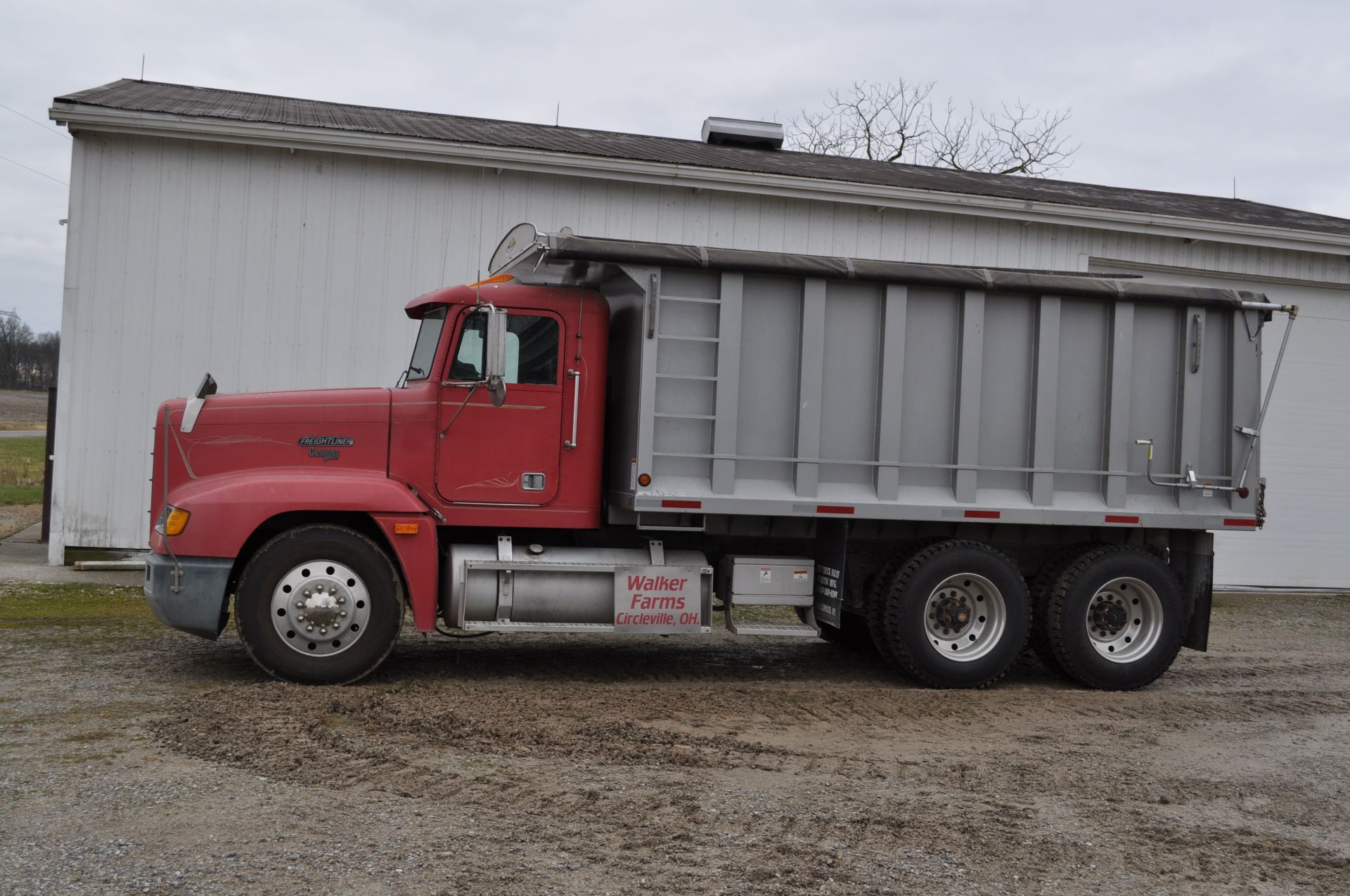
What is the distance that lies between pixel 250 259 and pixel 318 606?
20.0 ft

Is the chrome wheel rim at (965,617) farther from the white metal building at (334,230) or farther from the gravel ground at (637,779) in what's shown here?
the white metal building at (334,230)

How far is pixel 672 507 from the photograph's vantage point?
26.5 ft

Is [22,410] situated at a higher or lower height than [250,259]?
lower

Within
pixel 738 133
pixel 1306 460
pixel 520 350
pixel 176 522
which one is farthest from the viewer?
pixel 738 133

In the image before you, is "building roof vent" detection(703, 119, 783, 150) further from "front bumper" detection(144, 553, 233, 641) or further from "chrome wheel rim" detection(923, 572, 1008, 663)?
"front bumper" detection(144, 553, 233, 641)

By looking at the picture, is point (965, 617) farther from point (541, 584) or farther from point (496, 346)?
point (496, 346)

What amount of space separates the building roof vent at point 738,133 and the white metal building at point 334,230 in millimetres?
Result: 3228

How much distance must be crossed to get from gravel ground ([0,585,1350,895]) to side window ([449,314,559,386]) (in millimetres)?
2194

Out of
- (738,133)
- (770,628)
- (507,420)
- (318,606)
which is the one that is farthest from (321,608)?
(738,133)

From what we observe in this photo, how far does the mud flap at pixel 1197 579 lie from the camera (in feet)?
29.8

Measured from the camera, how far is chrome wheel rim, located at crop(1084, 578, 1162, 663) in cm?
892

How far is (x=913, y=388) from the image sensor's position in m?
8.59

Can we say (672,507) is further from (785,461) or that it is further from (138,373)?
(138,373)

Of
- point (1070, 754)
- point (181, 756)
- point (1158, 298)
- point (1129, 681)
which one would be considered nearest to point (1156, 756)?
point (1070, 754)
